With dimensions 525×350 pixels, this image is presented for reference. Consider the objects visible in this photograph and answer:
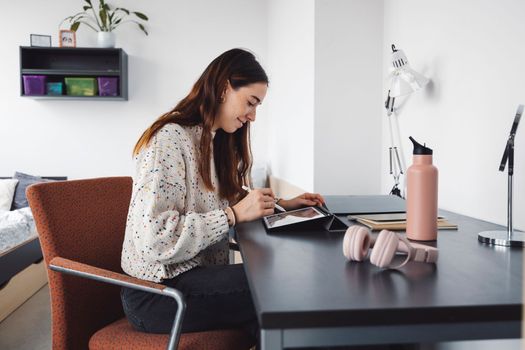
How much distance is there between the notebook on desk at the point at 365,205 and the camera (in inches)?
55.4

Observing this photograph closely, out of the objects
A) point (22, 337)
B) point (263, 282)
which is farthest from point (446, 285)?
point (22, 337)

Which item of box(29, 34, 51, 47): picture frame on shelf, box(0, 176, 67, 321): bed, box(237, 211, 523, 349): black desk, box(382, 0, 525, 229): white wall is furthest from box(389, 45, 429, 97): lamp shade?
box(29, 34, 51, 47): picture frame on shelf

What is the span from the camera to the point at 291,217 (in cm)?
125

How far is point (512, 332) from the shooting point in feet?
2.04

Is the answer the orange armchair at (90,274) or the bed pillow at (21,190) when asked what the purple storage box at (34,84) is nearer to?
the bed pillow at (21,190)

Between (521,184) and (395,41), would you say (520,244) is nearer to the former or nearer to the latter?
(521,184)

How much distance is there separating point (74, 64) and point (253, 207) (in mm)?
3346

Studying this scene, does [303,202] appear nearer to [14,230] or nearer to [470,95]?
[470,95]

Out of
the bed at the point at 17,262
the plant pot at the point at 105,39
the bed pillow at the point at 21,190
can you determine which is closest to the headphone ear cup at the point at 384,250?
the bed at the point at 17,262

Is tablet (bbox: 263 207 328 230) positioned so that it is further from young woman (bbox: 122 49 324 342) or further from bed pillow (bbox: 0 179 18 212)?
bed pillow (bbox: 0 179 18 212)

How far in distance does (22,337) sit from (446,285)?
232 centimetres

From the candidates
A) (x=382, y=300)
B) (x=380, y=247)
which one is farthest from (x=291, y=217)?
(x=382, y=300)

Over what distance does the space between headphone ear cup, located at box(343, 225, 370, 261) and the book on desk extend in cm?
33

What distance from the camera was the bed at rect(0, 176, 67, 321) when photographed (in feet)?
8.48
